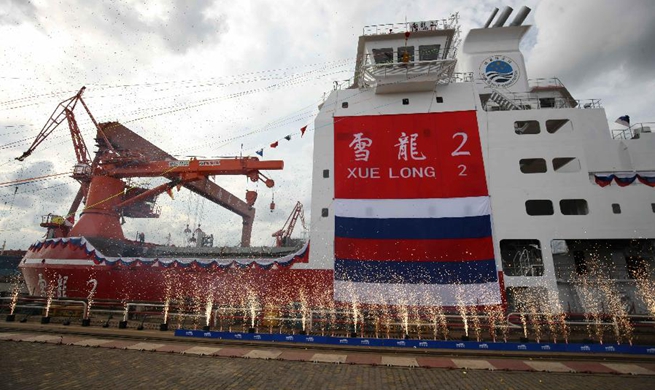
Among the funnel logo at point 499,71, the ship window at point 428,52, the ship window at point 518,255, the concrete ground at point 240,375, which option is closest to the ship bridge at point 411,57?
the ship window at point 428,52

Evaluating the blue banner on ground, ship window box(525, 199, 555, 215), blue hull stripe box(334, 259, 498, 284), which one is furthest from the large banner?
the blue banner on ground

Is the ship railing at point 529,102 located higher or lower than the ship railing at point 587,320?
higher

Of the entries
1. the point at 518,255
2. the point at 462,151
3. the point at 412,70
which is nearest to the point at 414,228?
the point at 462,151

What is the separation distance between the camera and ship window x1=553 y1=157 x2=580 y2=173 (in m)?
15.3

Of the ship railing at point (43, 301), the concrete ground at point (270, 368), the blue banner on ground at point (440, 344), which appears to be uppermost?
the ship railing at point (43, 301)

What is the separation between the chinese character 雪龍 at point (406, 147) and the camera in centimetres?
1566

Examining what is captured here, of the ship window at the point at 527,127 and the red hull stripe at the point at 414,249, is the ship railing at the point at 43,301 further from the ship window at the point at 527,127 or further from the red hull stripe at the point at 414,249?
the ship window at the point at 527,127

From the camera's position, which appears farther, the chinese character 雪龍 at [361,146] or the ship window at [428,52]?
the ship window at [428,52]

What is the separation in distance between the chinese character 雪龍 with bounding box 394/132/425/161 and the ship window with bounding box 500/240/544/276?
19.9ft

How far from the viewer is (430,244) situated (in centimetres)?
1424

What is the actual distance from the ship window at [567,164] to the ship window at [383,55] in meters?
10.3

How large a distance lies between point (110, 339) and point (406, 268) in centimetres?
1148

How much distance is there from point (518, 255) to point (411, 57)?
1264 centimetres

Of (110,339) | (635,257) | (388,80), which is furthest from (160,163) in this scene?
(635,257)
